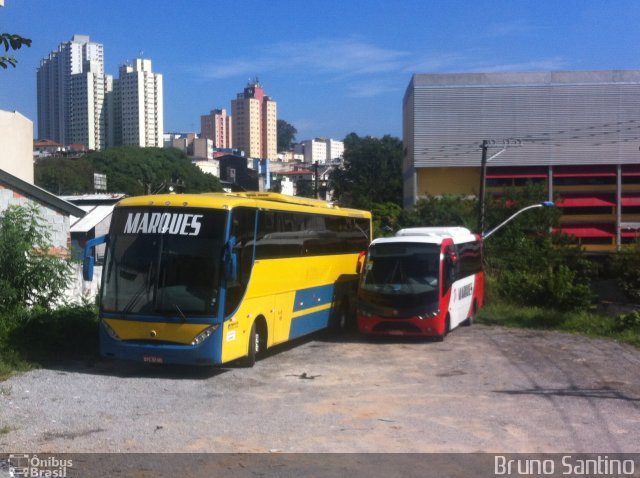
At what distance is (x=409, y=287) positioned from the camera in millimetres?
18828

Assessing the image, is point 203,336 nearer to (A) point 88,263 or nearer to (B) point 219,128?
(A) point 88,263

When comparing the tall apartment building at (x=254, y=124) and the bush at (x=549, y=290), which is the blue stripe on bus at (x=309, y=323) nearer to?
the bush at (x=549, y=290)

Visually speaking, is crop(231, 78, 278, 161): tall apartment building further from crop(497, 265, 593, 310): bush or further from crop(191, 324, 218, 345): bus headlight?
crop(191, 324, 218, 345): bus headlight

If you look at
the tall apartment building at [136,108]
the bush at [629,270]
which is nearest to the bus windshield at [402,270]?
the bush at [629,270]

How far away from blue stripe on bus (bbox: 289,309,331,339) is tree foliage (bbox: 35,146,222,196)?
147 ft

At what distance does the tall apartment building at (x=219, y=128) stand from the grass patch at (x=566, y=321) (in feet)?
531

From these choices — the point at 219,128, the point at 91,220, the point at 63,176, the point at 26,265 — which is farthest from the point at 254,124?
the point at 26,265

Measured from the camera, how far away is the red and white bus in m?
18.6

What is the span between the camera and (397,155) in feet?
292

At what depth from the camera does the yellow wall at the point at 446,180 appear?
65.6 meters

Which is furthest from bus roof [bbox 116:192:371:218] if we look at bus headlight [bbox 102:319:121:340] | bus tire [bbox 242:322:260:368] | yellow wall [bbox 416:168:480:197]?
yellow wall [bbox 416:168:480:197]

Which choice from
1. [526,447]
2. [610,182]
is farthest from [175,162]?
[526,447]

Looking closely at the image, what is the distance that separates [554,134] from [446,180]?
30.6 feet

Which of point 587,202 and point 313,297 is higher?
point 587,202
